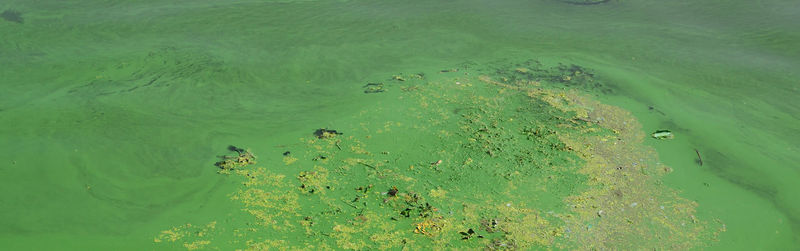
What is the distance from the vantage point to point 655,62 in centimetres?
615

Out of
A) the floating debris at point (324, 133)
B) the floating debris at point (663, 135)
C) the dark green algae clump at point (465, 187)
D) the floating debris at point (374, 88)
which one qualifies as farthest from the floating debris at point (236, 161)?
the floating debris at point (663, 135)

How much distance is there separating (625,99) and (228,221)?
4.44 metres

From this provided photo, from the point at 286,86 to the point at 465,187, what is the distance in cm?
270

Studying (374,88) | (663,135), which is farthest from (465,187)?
(663,135)

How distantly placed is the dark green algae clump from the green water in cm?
24

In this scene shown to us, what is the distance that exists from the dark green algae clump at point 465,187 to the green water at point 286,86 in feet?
0.80

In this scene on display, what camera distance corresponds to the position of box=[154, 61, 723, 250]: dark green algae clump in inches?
124

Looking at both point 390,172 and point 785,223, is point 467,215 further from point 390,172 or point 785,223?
point 785,223

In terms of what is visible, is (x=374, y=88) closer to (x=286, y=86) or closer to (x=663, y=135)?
(x=286, y=86)

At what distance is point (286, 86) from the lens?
17.4 ft

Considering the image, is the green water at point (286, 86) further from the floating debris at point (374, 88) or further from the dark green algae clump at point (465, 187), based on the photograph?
the dark green algae clump at point (465, 187)

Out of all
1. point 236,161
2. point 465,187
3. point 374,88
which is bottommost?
point 465,187

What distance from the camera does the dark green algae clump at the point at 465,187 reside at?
3146mm

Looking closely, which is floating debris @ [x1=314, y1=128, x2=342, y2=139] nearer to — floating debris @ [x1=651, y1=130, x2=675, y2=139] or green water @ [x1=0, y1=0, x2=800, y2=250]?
green water @ [x1=0, y1=0, x2=800, y2=250]
